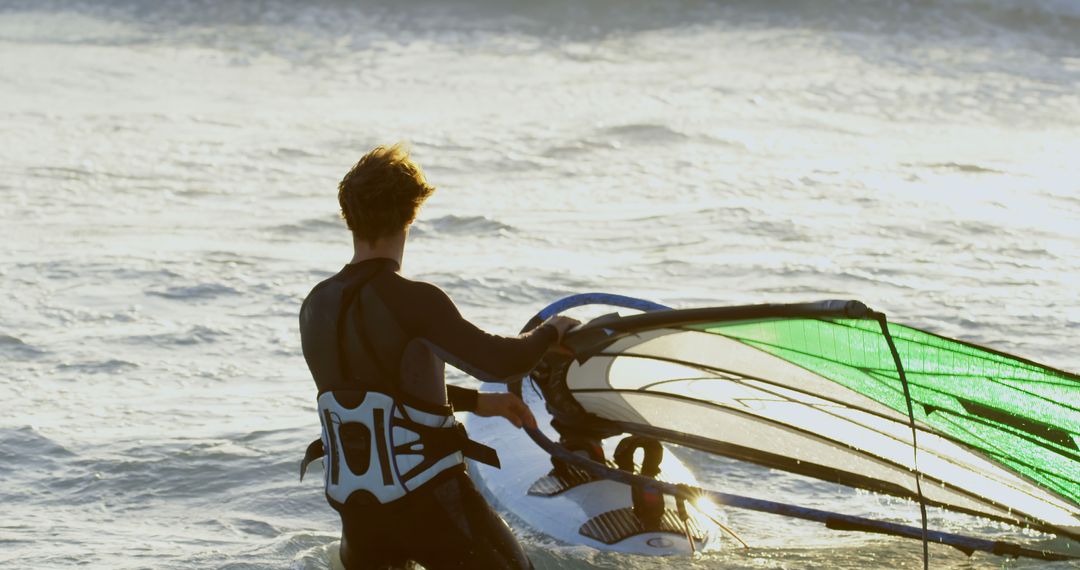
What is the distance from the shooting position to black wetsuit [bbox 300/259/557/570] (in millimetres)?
3617

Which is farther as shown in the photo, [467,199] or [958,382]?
[467,199]

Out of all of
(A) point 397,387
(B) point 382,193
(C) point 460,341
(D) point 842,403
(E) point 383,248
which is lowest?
(D) point 842,403

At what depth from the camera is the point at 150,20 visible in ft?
62.3

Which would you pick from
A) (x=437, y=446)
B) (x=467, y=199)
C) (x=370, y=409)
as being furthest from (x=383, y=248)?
(x=467, y=199)

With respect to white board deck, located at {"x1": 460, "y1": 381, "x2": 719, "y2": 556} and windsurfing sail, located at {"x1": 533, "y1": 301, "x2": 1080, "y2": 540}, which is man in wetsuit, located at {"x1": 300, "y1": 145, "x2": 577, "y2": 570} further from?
white board deck, located at {"x1": 460, "y1": 381, "x2": 719, "y2": 556}

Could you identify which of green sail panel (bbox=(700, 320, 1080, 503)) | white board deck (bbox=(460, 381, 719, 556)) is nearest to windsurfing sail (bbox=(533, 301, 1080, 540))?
green sail panel (bbox=(700, 320, 1080, 503))

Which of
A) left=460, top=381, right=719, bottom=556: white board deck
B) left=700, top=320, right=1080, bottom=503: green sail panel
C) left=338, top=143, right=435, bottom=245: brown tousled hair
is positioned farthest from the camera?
left=460, top=381, right=719, bottom=556: white board deck

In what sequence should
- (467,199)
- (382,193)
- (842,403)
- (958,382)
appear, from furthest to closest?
(467,199) → (842,403) → (958,382) → (382,193)

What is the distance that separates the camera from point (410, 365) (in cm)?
370

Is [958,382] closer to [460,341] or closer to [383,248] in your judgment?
[460,341]

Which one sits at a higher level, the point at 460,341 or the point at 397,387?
the point at 460,341

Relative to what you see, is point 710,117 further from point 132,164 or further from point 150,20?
point 150,20

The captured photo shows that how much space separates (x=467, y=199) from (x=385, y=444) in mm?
7690

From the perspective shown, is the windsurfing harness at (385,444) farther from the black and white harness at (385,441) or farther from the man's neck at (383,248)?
the man's neck at (383,248)
